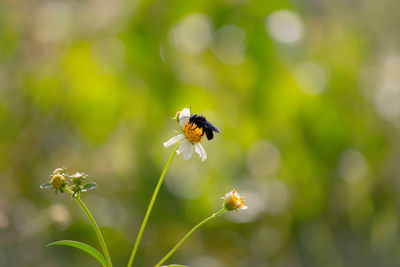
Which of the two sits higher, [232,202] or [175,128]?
[175,128]

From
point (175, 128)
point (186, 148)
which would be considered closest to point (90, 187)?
point (186, 148)

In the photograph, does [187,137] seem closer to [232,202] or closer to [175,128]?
[232,202]

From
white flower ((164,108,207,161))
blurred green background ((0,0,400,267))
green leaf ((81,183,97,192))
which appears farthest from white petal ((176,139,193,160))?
blurred green background ((0,0,400,267))

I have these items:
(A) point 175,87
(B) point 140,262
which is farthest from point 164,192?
(A) point 175,87

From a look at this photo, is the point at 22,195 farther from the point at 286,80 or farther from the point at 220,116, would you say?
the point at 286,80

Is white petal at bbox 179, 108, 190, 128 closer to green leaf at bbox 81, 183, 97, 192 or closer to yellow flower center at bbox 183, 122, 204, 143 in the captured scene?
yellow flower center at bbox 183, 122, 204, 143

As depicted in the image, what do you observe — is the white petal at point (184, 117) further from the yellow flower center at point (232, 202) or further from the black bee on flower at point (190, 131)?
the yellow flower center at point (232, 202)
